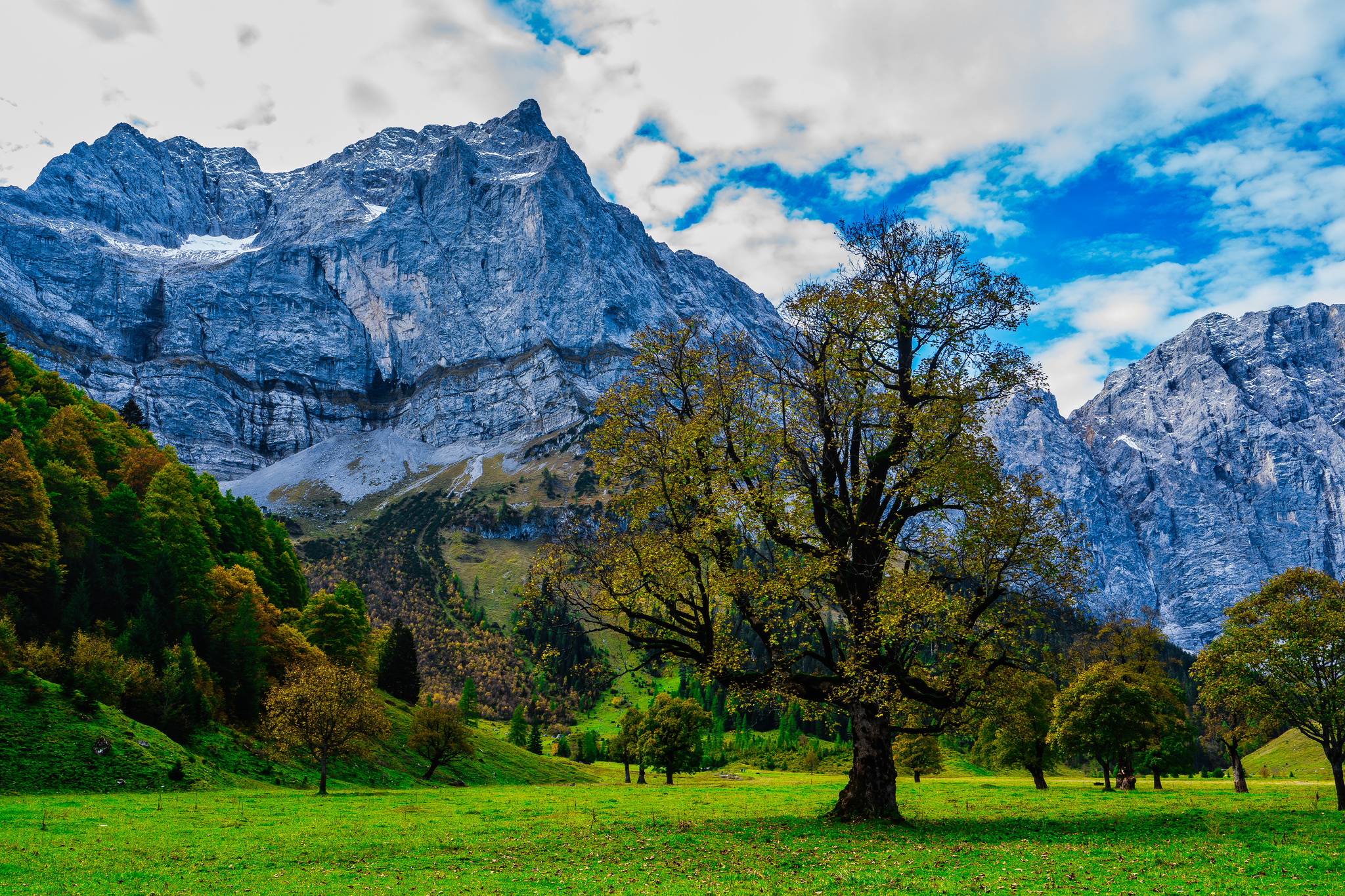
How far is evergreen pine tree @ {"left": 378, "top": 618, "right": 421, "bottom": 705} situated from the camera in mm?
98125

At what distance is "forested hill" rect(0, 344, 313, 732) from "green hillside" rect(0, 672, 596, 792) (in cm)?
319

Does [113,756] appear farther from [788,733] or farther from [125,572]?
[788,733]

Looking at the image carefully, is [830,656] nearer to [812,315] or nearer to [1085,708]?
[812,315]

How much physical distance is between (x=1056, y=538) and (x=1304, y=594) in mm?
16872

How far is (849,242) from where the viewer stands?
27125 mm

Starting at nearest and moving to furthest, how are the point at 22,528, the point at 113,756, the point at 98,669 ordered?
the point at 113,756, the point at 98,669, the point at 22,528

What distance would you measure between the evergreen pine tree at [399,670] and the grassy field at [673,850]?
65711mm

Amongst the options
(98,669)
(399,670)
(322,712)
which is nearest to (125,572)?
(98,669)

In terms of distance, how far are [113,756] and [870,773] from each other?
145 ft

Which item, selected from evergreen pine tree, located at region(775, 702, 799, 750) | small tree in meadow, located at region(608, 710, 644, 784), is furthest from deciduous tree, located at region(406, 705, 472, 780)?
evergreen pine tree, located at region(775, 702, 799, 750)

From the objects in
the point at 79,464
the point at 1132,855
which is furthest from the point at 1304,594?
the point at 79,464

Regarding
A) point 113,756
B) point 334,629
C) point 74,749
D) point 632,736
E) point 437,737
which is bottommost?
point 632,736

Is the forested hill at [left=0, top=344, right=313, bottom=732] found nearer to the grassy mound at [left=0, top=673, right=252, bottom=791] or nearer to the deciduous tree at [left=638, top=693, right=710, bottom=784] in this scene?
the grassy mound at [left=0, top=673, right=252, bottom=791]

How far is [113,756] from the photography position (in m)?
42.2
